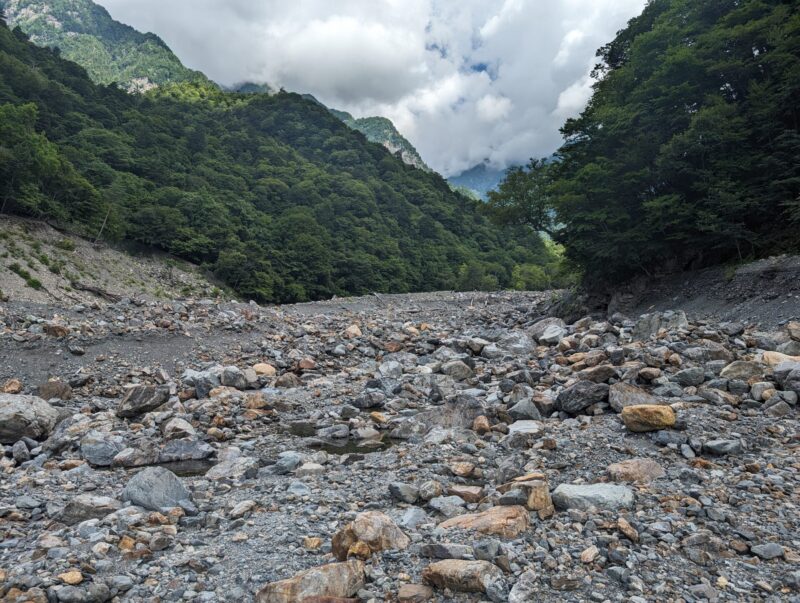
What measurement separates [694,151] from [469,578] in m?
17.1

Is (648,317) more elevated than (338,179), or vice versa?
(338,179)

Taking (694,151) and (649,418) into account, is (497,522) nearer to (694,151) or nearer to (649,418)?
(649,418)

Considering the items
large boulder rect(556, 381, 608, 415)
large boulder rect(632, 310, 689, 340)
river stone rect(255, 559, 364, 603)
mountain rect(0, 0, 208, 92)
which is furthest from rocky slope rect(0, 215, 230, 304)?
mountain rect(0, 0, 208, 92)

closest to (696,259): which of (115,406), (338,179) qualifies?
(115,406)

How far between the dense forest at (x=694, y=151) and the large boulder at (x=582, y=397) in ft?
32.1

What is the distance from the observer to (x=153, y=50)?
15950 centimetres

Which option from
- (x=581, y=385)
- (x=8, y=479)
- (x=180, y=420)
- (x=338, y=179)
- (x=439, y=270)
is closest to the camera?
(x=8, y=479)

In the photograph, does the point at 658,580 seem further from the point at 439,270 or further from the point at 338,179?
the point at 338,179

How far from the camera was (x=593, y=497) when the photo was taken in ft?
15.0

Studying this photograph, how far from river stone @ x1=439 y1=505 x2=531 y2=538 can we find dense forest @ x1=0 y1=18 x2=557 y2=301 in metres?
31.1

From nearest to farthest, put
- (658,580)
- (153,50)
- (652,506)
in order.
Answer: (658,580) < (652,506) < (153,50)

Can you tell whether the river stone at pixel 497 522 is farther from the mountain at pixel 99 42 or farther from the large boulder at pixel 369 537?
the mountain at pixel 99 42

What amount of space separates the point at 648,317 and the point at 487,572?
38.5 feet

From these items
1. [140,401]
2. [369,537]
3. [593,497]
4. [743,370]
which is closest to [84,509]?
[369,537]
